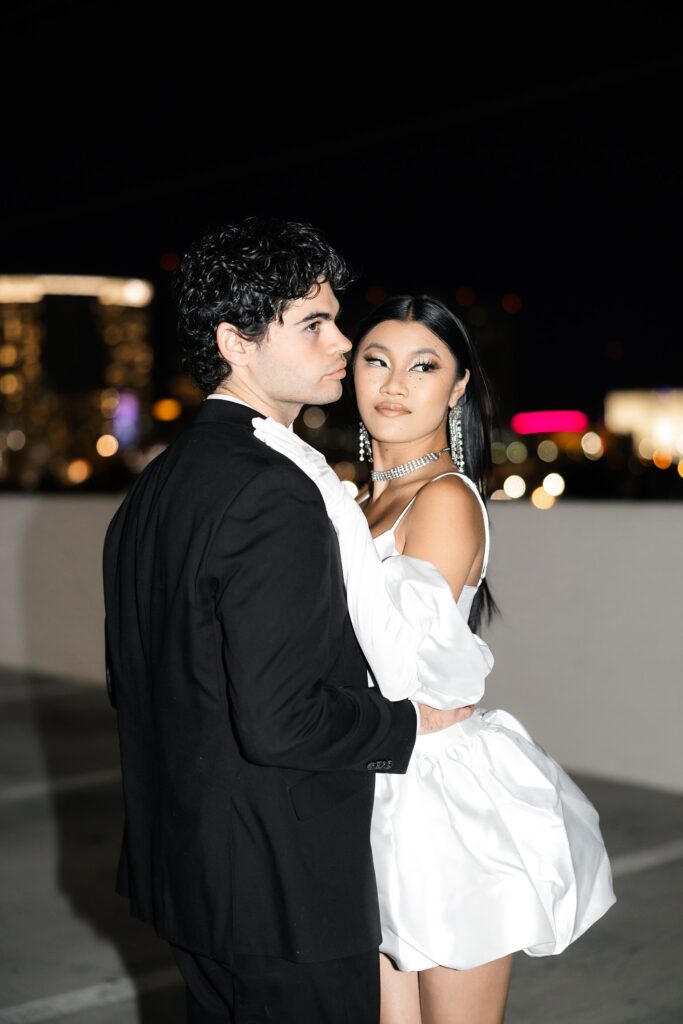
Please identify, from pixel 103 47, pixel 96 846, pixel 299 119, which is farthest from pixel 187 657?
pixel 299 119

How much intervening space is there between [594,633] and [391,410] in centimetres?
377

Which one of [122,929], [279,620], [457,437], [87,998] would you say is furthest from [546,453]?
[279,620]

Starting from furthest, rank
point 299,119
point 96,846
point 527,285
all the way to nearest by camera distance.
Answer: point 527,285
point 299,119
point 96,846

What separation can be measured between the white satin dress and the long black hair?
0.39 m

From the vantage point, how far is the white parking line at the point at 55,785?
5.90 metres

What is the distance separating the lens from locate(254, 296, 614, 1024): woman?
2.20 metres

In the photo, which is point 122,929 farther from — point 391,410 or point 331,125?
point 331,125

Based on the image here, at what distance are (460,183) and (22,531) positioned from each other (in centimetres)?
636

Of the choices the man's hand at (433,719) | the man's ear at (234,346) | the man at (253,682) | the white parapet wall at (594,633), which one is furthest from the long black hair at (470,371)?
the white parapet wall at (594,633)

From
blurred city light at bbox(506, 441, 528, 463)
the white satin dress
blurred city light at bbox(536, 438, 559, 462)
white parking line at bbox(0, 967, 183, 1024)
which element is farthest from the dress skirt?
blurred city light at bbox(506, 441, 528, 463)

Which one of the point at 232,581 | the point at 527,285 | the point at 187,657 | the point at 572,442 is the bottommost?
the point at 572,442

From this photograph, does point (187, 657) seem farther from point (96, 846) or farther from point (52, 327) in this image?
point (52, 327)

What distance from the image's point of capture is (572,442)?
46.1 meters

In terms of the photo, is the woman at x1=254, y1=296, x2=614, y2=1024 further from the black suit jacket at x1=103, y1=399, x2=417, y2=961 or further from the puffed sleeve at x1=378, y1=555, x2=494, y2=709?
the black suit jacket at x1=103, y1=399, x2=417, y2=961
